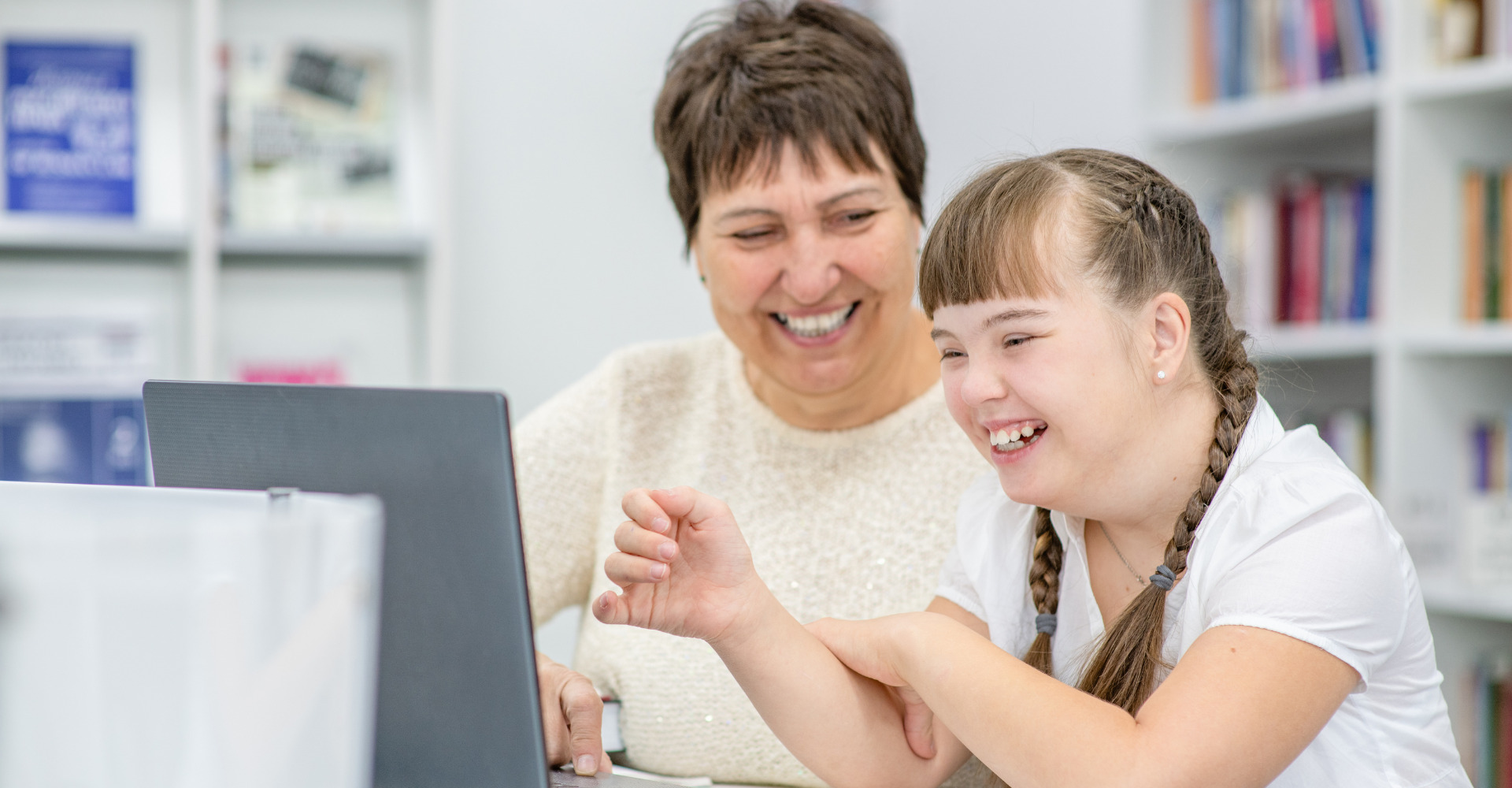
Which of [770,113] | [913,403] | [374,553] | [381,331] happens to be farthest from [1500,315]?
[374,553]

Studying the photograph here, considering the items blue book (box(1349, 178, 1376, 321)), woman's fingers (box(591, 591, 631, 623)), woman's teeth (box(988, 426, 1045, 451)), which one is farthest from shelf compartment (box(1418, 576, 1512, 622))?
woman's fingers (box(591, 591, 631, 623))

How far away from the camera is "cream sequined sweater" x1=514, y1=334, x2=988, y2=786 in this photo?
1.28 m

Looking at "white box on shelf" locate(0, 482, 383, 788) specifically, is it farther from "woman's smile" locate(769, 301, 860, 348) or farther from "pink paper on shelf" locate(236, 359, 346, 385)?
"pink paper on shelf" locate(236, 359, 346, 385)

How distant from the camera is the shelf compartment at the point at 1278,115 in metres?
2.30

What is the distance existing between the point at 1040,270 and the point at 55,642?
722 millimetres

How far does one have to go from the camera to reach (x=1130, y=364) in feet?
3.21

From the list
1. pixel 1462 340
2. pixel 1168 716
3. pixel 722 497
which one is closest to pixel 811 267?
pixel 722 497

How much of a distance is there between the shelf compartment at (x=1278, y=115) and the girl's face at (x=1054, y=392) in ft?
5.11

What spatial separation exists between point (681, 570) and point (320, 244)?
172 cm

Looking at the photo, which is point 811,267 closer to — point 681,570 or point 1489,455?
point 681,570

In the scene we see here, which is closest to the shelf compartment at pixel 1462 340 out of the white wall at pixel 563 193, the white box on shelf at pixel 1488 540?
the white box on shelf at pixel 1488 540

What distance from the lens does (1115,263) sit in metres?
0.98

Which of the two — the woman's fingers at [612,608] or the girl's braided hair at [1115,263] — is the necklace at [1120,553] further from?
the woman's fingers at [612,608]

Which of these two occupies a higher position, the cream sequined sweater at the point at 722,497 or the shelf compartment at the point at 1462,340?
the shelf compartment at the point at 1462,340
